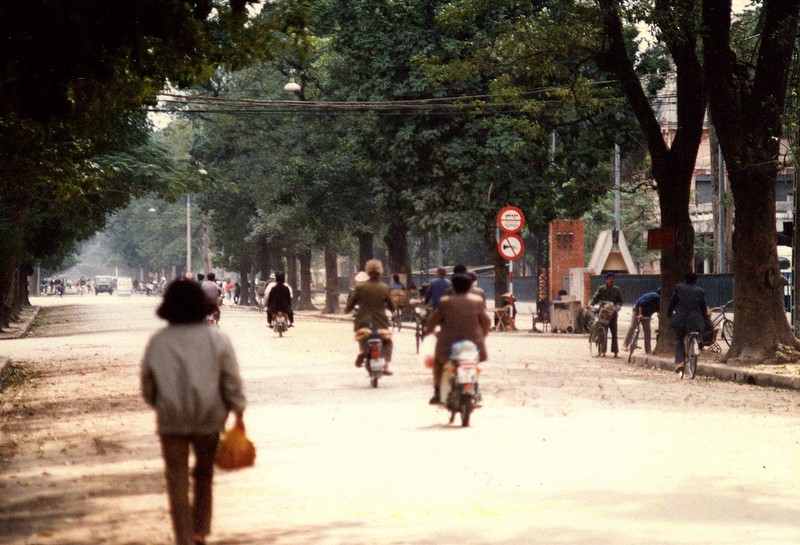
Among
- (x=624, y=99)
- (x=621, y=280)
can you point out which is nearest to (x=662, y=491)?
(x=624, y=99)

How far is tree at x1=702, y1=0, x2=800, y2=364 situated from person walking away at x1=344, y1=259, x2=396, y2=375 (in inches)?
286

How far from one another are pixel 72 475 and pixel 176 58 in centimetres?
658

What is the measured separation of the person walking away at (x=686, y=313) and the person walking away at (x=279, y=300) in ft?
46.4

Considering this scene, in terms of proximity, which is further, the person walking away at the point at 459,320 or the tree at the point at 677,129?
the tree at the point at 677,129

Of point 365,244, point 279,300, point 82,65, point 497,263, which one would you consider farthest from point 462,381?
point 365,244

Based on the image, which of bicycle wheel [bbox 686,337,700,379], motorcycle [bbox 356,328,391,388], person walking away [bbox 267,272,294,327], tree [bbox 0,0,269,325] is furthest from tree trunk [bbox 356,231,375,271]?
motorcycle [bbox 356,328,391,388]

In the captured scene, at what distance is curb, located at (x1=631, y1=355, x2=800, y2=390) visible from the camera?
20281 mm

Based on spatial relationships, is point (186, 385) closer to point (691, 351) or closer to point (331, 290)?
point (691, 351)

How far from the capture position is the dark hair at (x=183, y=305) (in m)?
6.55

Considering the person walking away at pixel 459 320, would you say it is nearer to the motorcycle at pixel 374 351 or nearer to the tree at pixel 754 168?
the motorcycle at pixel 374 351

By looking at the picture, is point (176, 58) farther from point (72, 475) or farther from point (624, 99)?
point (624, 99)

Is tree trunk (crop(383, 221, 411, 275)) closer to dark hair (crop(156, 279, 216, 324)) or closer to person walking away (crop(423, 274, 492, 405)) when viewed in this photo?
person walking away (crop(423, 274, 492, 405))

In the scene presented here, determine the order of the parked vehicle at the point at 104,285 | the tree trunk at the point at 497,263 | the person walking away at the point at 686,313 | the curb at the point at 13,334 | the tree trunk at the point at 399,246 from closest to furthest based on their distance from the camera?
the person walking away at the point at 686,313, the curb at the point at 13,334, the tree trunk at the point at 497,263, the tree trunk at the point at 399,246, the parked vehicle at the point at 104,285

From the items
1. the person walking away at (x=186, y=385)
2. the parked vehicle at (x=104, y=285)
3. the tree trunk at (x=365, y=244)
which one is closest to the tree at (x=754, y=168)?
the person walking away at (x=186, y=385)
